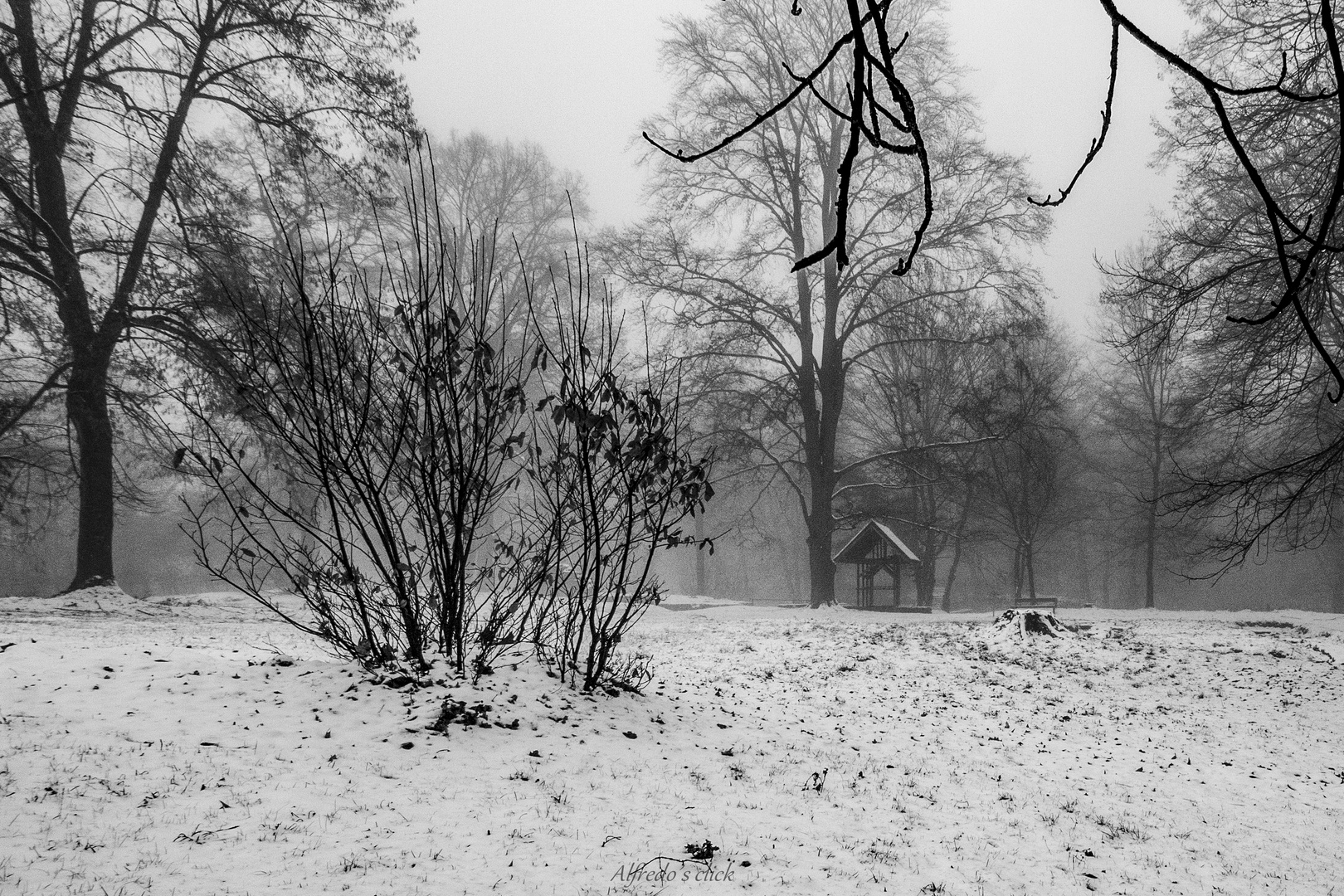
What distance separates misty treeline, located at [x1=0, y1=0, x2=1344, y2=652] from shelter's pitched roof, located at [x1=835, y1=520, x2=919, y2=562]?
0.83m

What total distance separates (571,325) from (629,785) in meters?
11.3

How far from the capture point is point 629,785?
4309 millimetres

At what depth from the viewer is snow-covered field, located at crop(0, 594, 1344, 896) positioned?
3.23 metres

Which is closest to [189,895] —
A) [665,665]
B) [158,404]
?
[665,665]

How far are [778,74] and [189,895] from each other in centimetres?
1650

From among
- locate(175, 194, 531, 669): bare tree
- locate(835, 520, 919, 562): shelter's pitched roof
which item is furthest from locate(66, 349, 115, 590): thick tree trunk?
locate(835, 520, 919, 562): shelter's pitched roof

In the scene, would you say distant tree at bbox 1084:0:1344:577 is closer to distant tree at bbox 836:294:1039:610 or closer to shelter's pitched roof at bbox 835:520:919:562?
distant tree at bbox 836:294:1039:610

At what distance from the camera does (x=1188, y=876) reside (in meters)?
3.89

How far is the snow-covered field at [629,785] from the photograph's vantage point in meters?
3.23

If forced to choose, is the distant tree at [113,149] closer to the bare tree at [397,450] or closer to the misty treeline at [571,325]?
the misty treeline at [571,325]

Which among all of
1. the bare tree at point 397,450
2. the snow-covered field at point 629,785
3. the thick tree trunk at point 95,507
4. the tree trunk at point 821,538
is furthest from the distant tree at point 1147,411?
the thick tree trunk at point 95,507

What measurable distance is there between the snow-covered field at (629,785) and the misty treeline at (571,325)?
0.80 meters

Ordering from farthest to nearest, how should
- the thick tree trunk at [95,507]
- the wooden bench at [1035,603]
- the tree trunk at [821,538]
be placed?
the wooden bench at [1035,603] < the tree trunk at [821,538] < the thick tree trunk at [95,507]

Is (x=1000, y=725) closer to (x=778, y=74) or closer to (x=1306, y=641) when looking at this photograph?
(x=1306, y=641)
